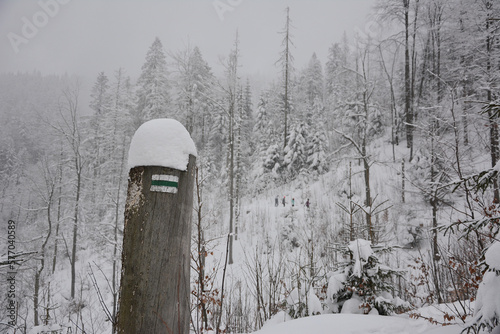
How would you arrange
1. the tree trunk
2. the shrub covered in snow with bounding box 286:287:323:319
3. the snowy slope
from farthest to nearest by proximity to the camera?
the shrub covered in snow with bounding box 286:287:323:319
the snowy slope
the tree trunk

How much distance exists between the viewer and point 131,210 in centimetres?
128

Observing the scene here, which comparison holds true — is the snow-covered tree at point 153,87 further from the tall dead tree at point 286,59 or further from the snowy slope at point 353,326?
the snowy slope at point 353,326

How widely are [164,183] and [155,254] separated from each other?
1.19 ft

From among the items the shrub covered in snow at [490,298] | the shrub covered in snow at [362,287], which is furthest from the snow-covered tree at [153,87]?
the shrub covered in snow at [490,298]

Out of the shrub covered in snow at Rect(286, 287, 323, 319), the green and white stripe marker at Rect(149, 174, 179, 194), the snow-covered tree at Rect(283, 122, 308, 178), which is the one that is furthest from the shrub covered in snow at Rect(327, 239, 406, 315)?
the snow-covered tree at Rect(283, 122, 308, 178)

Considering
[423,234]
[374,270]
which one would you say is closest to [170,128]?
[374,270]

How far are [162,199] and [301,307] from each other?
2820 mm

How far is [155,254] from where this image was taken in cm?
122

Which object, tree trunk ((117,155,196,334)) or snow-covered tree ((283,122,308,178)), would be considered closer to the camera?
tree trunk ((117,155,196,334))

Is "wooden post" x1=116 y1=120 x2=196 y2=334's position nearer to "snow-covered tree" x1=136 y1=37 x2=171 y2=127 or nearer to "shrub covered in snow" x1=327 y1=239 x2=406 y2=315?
"shrub covered in snow" x1=327 y1=239 x2=406 y2=315

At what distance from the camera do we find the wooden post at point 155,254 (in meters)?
1.17

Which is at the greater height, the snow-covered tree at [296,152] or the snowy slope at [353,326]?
the snow-covered tree at [296,152]

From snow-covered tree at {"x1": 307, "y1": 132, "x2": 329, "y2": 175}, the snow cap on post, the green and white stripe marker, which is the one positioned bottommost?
the green and white stripe marker

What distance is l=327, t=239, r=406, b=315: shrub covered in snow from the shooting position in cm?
284
